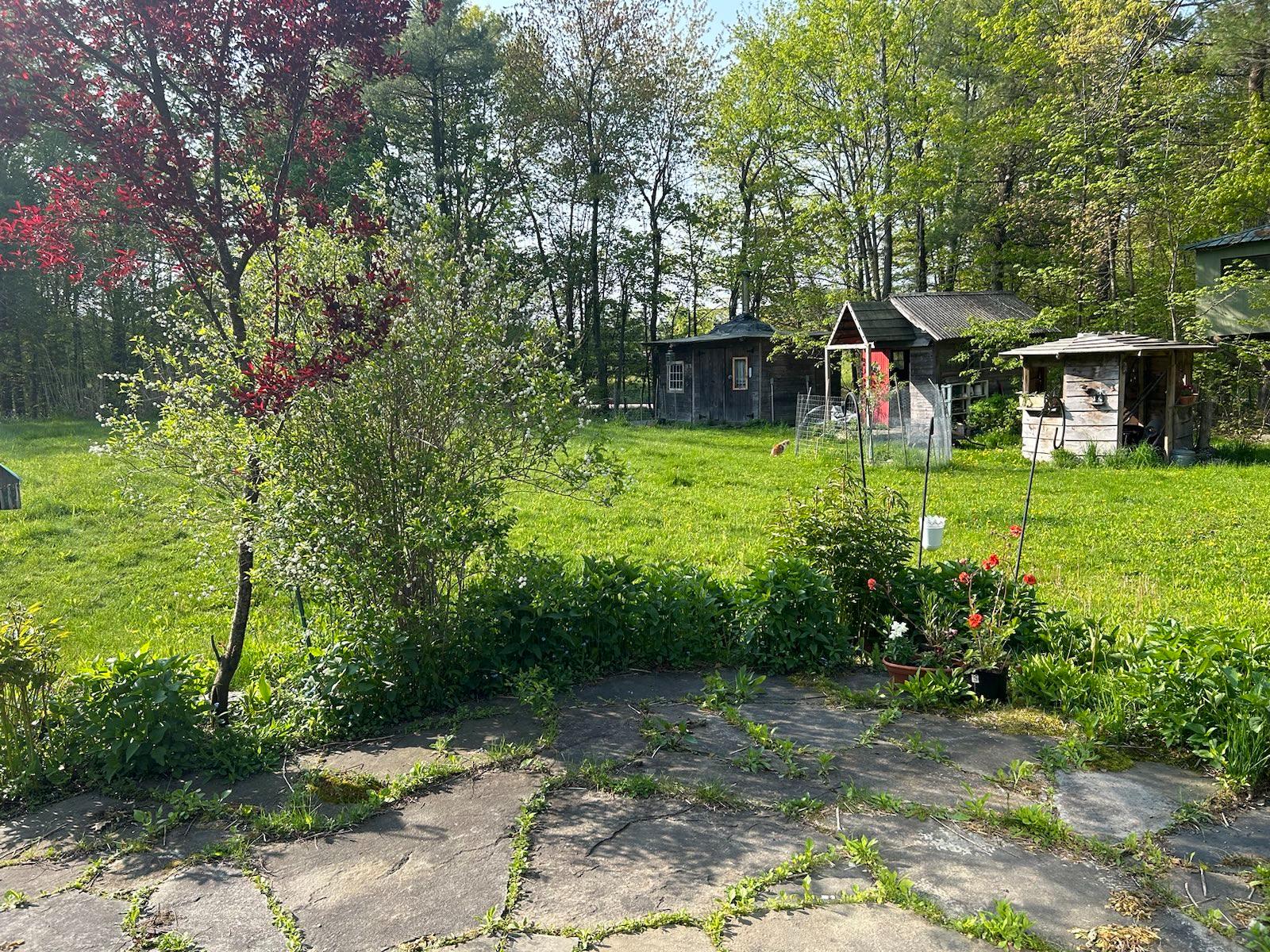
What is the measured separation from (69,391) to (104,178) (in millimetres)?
28337

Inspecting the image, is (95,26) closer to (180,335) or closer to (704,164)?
(180,335)

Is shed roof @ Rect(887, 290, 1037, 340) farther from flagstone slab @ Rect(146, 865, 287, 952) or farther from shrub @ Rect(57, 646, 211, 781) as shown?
flagstone slab @ Rect(146, 865, 287, 952)

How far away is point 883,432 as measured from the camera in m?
14.9

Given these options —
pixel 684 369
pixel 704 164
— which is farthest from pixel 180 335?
pixel 704 164

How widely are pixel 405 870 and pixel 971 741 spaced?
2597 mm

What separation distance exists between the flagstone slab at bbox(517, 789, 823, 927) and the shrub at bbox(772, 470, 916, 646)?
2.12m

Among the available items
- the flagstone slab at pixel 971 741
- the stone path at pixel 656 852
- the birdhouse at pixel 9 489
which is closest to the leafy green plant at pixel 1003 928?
the stone path at pixel 656 852

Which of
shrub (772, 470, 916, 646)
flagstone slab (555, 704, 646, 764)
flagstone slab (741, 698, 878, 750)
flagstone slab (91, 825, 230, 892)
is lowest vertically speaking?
flagstone slab (91, 825, 230, 892)

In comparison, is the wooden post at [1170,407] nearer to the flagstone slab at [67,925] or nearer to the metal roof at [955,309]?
the metal roof at [955,309]

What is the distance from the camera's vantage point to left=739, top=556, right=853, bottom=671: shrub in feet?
15.8

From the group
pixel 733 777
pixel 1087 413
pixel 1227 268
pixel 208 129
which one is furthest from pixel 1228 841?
pixel 1227 268

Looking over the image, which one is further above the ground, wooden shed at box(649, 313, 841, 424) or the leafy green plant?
wooden shed at box(649, 313, 841, 424)

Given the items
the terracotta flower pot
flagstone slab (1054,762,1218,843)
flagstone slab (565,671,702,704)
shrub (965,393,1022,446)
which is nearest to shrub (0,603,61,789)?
flagstone slab (565,671,702,704)

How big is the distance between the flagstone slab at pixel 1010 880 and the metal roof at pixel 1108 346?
1340 cm
